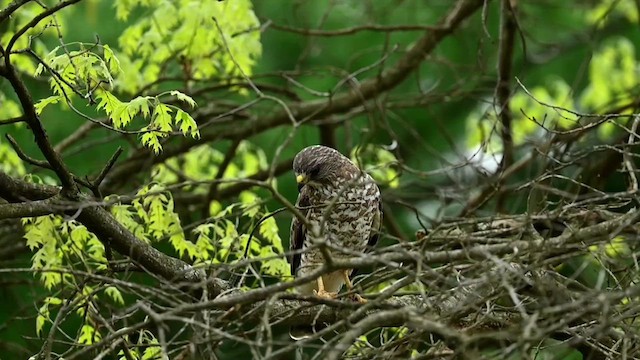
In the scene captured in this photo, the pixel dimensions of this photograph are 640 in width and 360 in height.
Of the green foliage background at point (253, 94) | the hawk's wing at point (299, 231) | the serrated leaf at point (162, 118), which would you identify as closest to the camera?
the serrated leaf at point (162, 118)

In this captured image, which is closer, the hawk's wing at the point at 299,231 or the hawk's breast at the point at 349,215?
the hawk's breast at the point at 349,215

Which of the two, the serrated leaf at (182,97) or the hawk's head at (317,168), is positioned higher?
the hawk's head at (317,168)

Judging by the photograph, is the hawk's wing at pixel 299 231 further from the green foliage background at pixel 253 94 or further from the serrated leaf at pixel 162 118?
the serrated leaf at pixel 162 118

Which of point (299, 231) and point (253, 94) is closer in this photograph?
point (299, 231)

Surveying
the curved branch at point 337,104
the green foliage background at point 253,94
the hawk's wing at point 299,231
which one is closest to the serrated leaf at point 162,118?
the green foliage background at point 253,94

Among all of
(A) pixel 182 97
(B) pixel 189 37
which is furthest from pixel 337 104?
(A) pixel 182 97

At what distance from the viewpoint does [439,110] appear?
33.3 feet

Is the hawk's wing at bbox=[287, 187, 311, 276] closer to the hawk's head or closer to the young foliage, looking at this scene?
the hawk's head

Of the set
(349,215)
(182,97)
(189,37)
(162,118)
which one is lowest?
(162,118)

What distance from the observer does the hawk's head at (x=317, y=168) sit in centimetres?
582

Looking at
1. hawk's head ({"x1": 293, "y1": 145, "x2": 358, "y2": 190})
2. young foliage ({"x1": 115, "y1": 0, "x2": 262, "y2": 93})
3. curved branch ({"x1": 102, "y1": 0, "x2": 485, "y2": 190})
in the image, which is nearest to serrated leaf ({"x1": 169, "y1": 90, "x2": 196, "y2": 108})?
hawk's head ({"x1": 293, "y1": 145, "x2": 358, "y2": 190})

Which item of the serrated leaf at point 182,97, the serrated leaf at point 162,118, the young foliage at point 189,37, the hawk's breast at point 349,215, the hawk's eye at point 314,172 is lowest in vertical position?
the serrated leaf at point 162,118

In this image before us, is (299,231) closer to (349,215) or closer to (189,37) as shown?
(349,215)

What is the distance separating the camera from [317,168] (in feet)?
19.2
